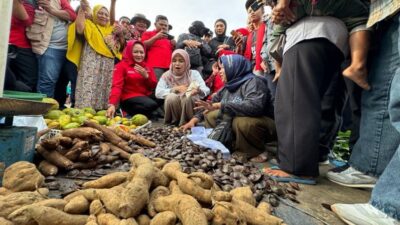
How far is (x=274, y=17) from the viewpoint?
100 inches

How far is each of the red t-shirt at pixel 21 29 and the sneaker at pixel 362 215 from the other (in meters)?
5.23

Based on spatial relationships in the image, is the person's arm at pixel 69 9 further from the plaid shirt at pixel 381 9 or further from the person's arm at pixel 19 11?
the plaid shirt at pixel 381 9

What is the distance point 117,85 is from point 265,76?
335 cm

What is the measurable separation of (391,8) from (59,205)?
7.89 ft

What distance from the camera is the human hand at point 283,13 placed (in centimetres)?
239

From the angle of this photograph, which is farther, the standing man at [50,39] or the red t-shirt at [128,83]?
the red t-shirt at [128,83]

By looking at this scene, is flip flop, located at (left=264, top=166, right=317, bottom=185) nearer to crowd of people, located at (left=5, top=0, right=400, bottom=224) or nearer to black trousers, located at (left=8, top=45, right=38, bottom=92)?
crowd of people, located at (left=5, top=0, right=400, bottom=224)

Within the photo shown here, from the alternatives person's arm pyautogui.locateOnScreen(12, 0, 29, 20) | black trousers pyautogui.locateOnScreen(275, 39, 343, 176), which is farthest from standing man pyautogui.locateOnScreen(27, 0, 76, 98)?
black trousers pyautogui.locateOnScreen(275, 39, 343, 176)

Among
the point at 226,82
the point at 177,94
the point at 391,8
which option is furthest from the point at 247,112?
the point at 177,94

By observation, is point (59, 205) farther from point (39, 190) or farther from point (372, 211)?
point (372, 211)

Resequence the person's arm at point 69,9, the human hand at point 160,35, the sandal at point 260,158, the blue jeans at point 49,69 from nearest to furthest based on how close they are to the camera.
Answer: the sandal at point 260,158
the blue jeans at point 49,69
the person's arm at point 69,9
the human hand at point 160,35

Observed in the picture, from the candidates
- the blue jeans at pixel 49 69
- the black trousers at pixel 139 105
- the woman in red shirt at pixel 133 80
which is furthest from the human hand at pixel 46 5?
the black trousers at pixel 139 105

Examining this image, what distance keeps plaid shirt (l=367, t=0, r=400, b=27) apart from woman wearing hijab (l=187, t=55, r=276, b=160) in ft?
5.51

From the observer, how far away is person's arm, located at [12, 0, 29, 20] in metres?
4.25
